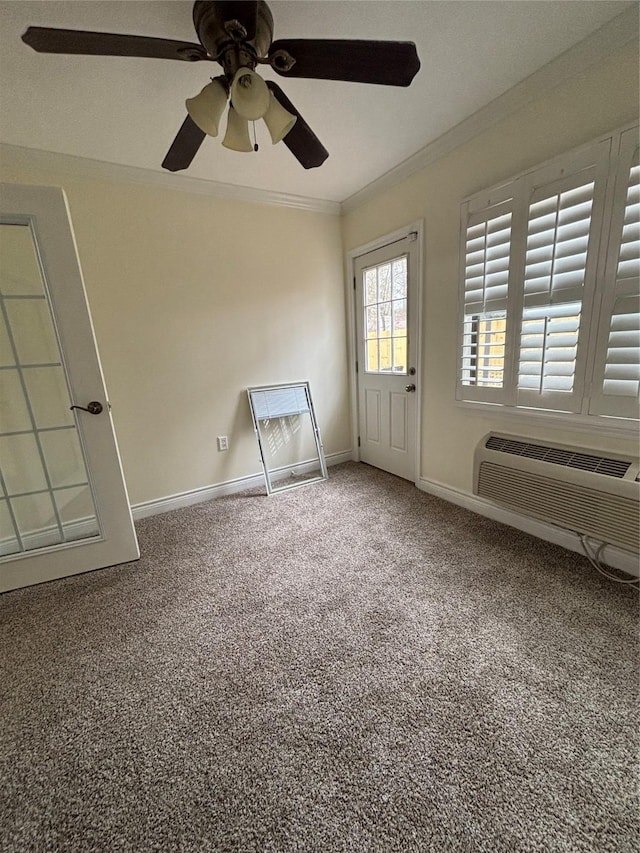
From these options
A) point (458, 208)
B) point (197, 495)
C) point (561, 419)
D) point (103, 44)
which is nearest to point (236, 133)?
point (103, 44)

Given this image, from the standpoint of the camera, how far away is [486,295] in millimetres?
2104

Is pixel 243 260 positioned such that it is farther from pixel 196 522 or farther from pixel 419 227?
pixel 196 522

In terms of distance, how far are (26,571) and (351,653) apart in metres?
1.85

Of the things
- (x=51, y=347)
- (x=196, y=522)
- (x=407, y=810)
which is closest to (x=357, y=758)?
(x=407, y=810)

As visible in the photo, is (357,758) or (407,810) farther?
(357,758)

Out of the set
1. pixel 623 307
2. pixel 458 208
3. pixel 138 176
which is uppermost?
pixel 138 176

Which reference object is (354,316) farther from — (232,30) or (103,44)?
(103,44)

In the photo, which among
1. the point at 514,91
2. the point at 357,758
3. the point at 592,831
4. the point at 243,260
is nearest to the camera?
the point at 592,831

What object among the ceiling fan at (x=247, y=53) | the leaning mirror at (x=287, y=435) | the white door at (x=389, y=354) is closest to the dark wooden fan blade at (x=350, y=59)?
the ceiling fan at (x=247, y=53)

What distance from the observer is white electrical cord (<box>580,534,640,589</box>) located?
1.66m

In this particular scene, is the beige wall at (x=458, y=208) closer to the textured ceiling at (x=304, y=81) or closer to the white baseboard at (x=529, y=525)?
the white baseboard at (x=529, y=525)

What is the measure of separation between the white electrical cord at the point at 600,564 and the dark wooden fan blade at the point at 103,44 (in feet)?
9.24

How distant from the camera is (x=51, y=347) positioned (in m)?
1.83

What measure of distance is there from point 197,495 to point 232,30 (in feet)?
8.92
